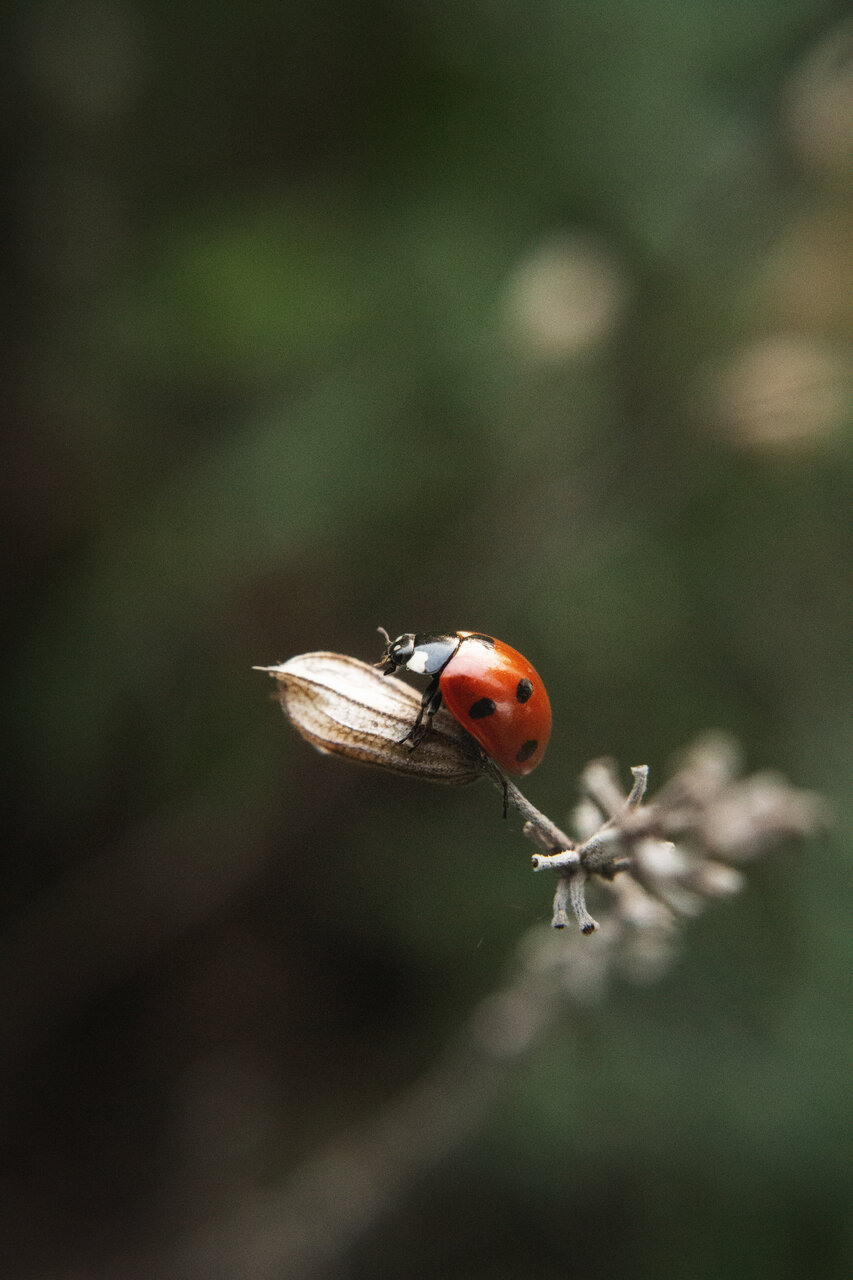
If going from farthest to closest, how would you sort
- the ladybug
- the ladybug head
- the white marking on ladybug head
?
the ladybug head → the white marking on ladybug head → the ladybug

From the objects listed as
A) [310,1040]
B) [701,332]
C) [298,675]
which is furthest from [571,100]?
[310,1040]

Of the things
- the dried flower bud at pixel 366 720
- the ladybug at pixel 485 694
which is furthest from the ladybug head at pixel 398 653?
the dried flower bud at pixel 366 720

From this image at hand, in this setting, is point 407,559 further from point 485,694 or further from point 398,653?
point 485,694

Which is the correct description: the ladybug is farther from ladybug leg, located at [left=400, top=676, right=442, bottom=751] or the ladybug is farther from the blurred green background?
the blurred green background

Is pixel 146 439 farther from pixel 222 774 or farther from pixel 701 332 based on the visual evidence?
pixel 701 332

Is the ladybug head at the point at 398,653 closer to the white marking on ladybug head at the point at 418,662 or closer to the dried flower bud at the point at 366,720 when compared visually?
the white marking on ladybug head at the point at 418,662

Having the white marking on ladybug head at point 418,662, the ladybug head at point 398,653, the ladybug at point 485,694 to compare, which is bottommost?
the ladybug at point 485,694

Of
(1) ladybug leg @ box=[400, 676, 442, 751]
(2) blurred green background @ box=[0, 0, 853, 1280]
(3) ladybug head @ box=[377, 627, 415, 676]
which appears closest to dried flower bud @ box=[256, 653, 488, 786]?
(1) ladybug leg @ box=[400, 676, 442, 751]

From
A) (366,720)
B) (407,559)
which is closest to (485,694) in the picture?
(366,720)
